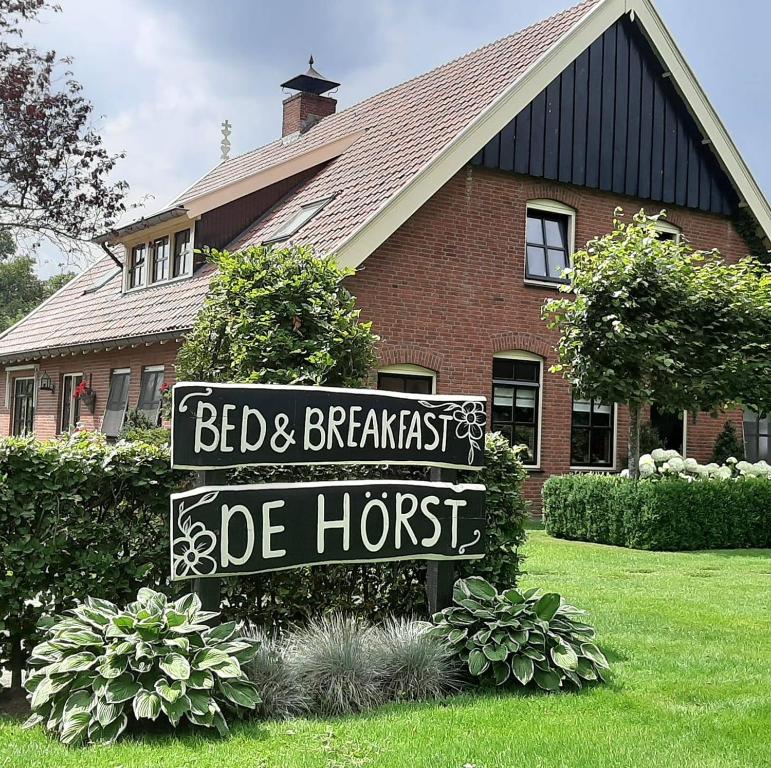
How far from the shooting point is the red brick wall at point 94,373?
17.8 metres

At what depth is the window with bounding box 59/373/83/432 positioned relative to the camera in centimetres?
2109

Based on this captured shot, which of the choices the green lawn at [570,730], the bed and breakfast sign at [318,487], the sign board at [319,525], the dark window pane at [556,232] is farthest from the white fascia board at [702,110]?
the sign board at [319,525]

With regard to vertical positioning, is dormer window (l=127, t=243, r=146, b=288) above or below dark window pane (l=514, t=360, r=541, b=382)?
above

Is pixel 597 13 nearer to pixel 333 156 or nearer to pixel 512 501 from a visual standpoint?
pixel 333 156

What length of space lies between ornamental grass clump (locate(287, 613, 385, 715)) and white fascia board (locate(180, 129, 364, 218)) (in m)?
13.1

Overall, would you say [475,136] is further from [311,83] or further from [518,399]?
[311,83]

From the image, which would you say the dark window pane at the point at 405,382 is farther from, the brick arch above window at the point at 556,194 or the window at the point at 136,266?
the window at the point at 136,266

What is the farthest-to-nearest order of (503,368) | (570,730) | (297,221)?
(297,221)
(503,368)
(570,730)

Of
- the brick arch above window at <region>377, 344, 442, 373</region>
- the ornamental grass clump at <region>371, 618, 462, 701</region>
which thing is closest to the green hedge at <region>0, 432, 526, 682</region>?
the ornamental grass clump at <region>371, 618, 462, 701</region>

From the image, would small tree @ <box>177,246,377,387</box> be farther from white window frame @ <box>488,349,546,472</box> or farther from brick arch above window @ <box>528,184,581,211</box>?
brick arch above window @ <box>528,184,581,211</box>

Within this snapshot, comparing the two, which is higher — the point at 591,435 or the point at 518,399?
the point at 518,399

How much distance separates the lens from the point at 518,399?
1716 centimetres

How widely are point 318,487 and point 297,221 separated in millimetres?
11861

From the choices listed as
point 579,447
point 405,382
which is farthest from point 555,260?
point 405,382
